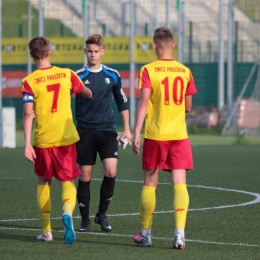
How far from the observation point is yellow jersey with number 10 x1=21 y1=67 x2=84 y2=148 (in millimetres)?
7898

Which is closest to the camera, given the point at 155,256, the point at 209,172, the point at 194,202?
the point at 155,256

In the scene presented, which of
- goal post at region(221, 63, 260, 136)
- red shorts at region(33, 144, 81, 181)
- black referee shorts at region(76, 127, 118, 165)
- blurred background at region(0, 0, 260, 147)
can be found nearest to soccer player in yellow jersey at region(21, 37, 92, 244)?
red shorts at region(33, 144, 81, 181)

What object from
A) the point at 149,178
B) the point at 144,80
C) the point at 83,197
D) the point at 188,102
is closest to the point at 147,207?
the point at 149,178

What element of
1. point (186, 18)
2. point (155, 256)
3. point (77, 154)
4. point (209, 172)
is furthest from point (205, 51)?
point (155, 256)

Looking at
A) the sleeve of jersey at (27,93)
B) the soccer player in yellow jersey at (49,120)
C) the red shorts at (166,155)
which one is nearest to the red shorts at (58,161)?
the soccer player in yellow jersey at (49,120)

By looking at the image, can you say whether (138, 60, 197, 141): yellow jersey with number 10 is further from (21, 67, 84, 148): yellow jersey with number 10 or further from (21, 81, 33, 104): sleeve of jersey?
(21, 81, 33, 104): sleeve of jersey

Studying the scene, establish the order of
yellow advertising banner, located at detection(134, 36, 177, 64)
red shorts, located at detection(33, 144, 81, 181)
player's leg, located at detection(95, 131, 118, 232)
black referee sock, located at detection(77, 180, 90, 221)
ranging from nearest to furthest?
red shorts, located at detection(33, 144, 81, 181) < black referee sock, located at detection(77, 180, 90, 221) < player's leg, located at detection(95, 131, 118, 232) < yellow advertising banner, located at detection(134, 36, 177, 64)

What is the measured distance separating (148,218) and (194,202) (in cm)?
328

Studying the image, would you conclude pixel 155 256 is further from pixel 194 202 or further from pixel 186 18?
pixel 186 18

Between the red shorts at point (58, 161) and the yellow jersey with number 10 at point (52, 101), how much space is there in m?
0.05

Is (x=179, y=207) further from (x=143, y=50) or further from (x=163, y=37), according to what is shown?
(x=143, y=50)

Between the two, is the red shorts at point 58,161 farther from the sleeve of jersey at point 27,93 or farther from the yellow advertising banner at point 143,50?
the yellow advertising banner at point 143,50

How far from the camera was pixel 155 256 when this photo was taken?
721 centimetres

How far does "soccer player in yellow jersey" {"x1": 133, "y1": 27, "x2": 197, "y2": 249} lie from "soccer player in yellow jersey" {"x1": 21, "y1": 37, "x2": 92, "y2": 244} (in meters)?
0.69
